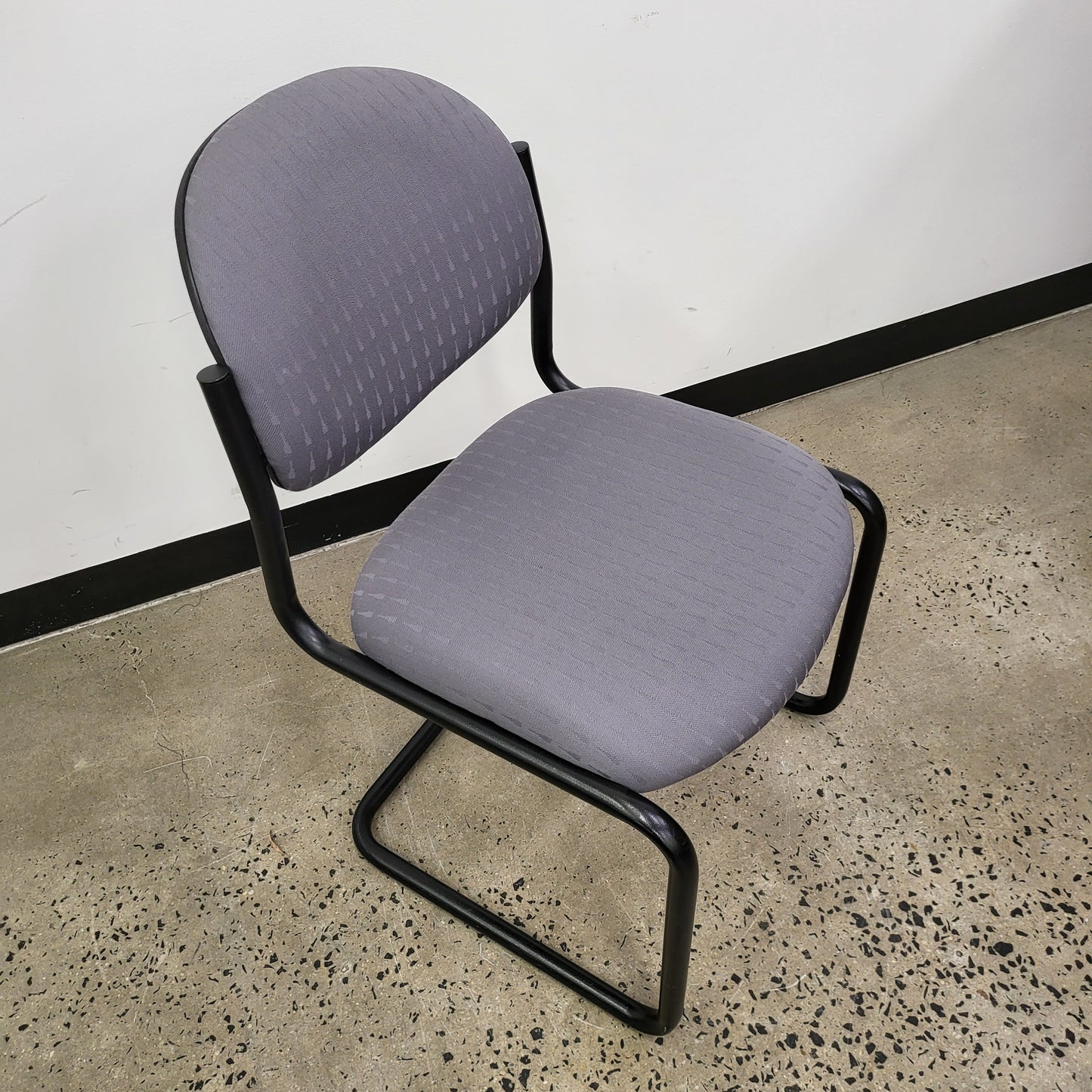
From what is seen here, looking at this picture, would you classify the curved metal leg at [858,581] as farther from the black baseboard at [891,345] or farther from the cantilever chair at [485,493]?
the black baseboard at [891,345]

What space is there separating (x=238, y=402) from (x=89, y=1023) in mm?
836

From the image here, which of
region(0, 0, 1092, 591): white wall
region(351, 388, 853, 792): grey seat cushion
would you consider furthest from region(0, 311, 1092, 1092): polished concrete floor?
region(351, 388, 853, 792): grey seat cushion

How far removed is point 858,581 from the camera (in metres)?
1.03

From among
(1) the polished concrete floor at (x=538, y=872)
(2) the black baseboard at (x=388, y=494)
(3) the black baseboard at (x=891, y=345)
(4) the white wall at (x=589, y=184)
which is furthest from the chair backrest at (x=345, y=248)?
(3) the black baseboard at (x=891, y=345)

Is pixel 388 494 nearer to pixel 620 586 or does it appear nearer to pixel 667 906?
pixel 620 586

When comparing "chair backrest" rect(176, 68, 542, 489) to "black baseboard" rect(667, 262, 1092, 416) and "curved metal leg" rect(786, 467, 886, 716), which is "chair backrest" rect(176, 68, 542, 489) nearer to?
"curved metal leg" rect(786, 467, 886, 716)

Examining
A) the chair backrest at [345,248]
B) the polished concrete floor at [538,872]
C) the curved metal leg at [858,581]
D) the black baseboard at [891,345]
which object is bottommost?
the polished concrete floor at [538,872]

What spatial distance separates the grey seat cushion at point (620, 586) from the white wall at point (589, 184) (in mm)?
555

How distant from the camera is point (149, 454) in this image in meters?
1.40

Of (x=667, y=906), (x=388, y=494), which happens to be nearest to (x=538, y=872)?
(x=667, y=906)

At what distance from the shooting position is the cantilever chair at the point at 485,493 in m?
0.75

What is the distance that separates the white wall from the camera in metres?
1.10

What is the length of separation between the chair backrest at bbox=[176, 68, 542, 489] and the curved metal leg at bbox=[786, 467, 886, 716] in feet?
1.44

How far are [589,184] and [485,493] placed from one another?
26.8 inches
